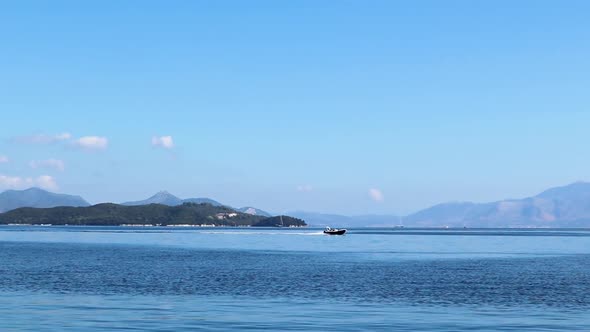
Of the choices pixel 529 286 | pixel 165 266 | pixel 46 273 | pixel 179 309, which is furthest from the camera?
pixel 165 266

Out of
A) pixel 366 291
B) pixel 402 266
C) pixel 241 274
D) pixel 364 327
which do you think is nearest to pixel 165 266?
pixel 241 274

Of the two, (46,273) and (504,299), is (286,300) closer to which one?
(504,299)

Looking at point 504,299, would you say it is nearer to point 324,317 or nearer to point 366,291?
point 366,291

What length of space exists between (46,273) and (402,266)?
5209cm

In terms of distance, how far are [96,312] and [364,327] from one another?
20.1m

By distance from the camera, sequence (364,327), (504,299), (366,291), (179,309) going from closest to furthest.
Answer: (364,327), (179,309), (504,299), (366,291)

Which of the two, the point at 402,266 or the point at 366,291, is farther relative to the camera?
the point at 402,266

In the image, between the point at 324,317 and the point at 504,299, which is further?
the point at 504,299

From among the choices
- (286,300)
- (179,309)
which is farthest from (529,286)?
(179,309)

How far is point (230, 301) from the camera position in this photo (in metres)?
65.6

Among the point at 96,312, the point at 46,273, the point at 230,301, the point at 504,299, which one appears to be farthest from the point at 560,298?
the point at 46,273

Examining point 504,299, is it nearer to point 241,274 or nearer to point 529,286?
point 529,286

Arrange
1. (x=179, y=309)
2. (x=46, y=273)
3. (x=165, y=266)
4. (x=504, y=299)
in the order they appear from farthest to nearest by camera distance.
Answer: (x=165, y=266) → (x=46, y=273) → (x=504, y=299) → (x=179, y=309)

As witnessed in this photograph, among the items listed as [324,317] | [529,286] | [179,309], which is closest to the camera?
[324,317]
